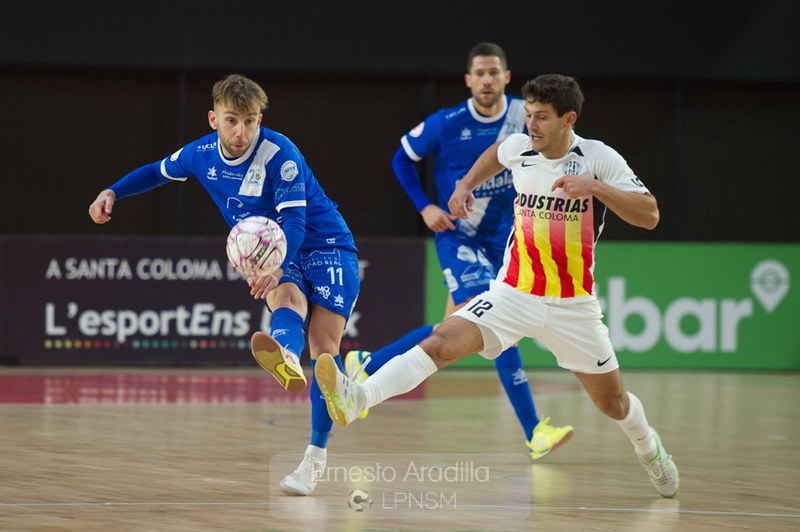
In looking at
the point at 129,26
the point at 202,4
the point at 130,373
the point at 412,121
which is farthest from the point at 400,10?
the point at 130,373

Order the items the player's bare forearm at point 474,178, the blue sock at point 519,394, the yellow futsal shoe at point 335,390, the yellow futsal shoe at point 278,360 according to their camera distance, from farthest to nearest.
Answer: the blue sock at point 519,394, the player's bare forearm at point 474,178, the yellow futsal shoe at point 278,360, the yellow futsal shoe at point 335,390

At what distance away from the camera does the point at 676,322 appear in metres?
12.9

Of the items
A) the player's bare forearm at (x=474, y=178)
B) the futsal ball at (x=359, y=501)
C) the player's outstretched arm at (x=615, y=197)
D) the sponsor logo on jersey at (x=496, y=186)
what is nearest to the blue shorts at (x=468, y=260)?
the sponsor logo on jersey at (x=496, y=186)

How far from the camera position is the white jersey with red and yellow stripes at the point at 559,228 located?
5.64 meters

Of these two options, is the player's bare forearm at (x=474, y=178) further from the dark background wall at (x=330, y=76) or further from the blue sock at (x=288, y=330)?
the dark background wall at (x=330, y=76)

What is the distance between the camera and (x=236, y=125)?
5.54m

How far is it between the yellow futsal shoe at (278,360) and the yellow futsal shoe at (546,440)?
2098 millimetres

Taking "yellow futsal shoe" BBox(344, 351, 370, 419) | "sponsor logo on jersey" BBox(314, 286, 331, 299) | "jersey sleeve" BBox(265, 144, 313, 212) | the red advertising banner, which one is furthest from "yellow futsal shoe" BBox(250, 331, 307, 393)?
the red advertising banner

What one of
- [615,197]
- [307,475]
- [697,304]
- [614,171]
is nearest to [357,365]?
[307,475]

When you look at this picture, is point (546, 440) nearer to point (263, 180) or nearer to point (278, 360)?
point (278, 360)

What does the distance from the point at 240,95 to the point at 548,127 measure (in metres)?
1.49

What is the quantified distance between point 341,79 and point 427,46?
1165 millimetres

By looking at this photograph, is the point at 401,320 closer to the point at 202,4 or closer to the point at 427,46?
the point at 427,46

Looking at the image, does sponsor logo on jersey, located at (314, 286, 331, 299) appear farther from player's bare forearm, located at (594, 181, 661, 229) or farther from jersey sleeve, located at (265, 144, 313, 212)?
player's bare forearm, located at (594, 181, 661, 229)
